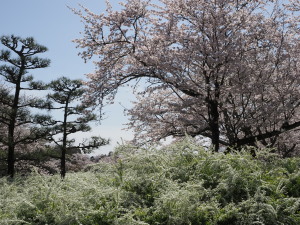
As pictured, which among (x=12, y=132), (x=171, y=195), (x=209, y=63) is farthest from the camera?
(x=12, y=132)

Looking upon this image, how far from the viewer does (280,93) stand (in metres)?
9.91

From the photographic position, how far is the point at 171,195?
253 centimetres

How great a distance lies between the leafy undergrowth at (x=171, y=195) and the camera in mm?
2545

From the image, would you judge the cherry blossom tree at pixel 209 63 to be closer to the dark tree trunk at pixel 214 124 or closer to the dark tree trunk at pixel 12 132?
the dark tree trunk at pixel 214 124

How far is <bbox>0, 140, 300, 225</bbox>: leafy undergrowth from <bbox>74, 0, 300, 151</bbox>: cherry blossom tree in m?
6.00

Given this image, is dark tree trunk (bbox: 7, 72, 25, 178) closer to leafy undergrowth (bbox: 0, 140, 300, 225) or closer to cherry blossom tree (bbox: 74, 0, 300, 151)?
cherry blossom tree (bbox: 74, 0, 300, 151)

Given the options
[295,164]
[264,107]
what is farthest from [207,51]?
[295,164]

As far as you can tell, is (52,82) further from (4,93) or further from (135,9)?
(135,9)

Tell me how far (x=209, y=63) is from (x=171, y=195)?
23.7 ft

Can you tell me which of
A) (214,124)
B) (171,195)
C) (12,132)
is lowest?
(171,195)

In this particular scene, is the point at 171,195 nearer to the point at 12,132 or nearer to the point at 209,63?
the point at 209,63

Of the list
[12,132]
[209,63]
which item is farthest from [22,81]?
[209,63]

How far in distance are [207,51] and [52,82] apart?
39.0ft

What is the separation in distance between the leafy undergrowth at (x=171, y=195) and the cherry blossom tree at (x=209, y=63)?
5999mm
